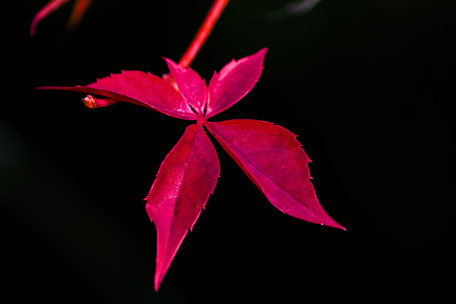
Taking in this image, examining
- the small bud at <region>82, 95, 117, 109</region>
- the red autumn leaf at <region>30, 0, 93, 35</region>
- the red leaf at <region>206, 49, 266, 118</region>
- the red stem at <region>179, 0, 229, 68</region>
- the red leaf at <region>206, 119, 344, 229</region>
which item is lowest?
the red leaf at <region>206, 119, 344, 229</region>

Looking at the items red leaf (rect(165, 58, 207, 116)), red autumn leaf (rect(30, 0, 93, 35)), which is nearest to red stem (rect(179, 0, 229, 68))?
red leaf (rect(165, 58, 207, 116))

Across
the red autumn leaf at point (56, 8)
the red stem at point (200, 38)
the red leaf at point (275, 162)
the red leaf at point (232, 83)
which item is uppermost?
the red autumn leaf at point (56, 8)

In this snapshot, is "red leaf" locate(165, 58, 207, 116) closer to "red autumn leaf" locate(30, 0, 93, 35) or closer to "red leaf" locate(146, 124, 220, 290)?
"red leaf" locate(146, 124, 220, 290)

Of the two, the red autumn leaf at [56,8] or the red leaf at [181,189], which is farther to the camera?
the red autumn leaf at [56,8]

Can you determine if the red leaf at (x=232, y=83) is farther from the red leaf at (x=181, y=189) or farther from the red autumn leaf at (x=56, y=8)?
the red autumn leaf at (x=56, y=8)

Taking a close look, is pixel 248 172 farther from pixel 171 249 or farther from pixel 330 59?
pixel 330 59

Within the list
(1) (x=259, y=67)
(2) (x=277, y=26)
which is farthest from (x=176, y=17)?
(1) (x=259, y=67)

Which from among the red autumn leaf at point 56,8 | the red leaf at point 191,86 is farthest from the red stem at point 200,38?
the red autumn leaf at point 56,8

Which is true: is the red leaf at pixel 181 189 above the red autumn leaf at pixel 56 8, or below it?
below
